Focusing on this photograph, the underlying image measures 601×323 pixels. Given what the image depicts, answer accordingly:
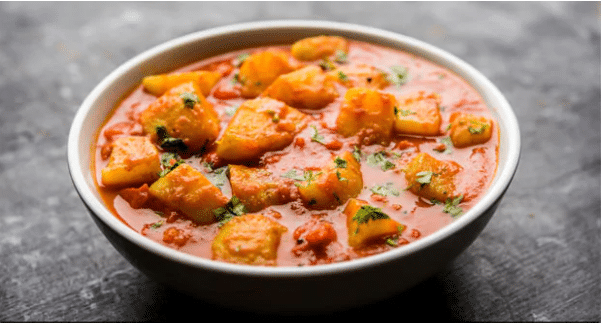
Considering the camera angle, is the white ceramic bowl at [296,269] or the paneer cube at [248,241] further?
the paneer cube at [248,241]

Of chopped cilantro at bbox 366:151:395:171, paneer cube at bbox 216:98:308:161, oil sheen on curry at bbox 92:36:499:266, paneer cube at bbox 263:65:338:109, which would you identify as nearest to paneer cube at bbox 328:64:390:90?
oil sheen on curry at bbox 92:36:499:266

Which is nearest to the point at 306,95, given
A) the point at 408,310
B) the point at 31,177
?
the point at 408,310

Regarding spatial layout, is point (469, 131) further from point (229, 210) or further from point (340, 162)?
point (229, 210)

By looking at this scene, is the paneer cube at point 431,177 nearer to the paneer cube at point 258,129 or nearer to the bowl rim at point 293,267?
the bowl rim at point 293,267

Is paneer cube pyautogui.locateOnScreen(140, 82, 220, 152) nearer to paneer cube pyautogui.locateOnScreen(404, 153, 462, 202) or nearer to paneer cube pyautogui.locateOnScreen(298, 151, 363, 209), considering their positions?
paneer cube pyautogui.locateOnScreen(298, 151, 363, 209)

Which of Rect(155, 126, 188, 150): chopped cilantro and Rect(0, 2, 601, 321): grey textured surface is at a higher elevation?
Rect(155, 126, 188, 150): chopped cilantro

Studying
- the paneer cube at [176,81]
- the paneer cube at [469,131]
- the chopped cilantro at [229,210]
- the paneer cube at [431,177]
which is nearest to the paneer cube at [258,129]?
the chopped cilantro at [229,210]

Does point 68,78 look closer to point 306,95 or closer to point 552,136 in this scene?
point 306,95
